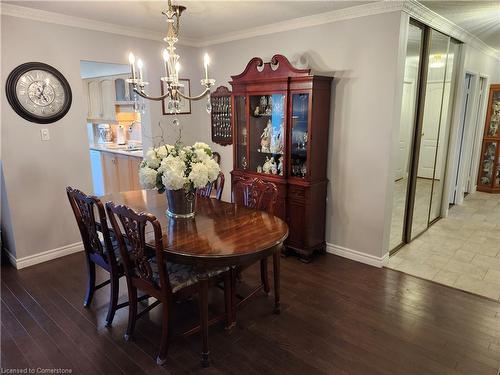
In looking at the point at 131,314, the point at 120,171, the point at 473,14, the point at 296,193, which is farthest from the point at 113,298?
the point at 473,14

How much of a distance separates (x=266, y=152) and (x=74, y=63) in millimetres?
2183

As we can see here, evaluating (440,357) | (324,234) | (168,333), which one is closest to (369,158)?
(324,234)

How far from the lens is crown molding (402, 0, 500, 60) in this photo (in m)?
2.99

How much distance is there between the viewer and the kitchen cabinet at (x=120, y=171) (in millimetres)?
5070

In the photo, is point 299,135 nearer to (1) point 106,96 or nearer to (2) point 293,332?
(2) point 293,332

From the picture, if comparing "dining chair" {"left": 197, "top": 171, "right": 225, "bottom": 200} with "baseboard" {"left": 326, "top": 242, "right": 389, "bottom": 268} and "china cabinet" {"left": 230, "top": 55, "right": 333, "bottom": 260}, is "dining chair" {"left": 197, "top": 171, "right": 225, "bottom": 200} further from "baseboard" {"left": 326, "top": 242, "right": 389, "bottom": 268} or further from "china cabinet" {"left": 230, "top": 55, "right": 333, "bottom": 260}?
"baseboard" {"left": 326, "top": 242, "right": 389, "bottom": 268}

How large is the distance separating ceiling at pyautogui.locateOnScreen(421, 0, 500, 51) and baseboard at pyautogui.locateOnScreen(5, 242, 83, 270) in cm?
422

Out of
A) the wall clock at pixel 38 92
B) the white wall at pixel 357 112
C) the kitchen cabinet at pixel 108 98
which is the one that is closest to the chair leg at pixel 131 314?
the wall clock at pixel 38 92

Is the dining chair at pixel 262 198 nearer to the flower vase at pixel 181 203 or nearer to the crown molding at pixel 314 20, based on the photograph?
the flower vase at pixel 181 203

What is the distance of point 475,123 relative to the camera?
5512mm

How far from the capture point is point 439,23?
356 cm

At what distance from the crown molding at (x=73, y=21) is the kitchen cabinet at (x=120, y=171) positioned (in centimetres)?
168

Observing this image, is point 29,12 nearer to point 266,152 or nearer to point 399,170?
point 266,152

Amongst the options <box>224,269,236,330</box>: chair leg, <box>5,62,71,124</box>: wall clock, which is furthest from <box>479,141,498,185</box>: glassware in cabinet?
<box>5,62,71,124</box>: wall clock
